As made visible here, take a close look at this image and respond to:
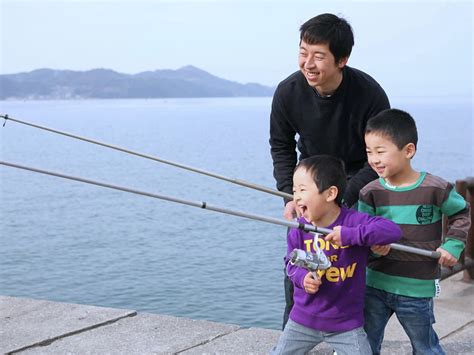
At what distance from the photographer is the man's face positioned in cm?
367

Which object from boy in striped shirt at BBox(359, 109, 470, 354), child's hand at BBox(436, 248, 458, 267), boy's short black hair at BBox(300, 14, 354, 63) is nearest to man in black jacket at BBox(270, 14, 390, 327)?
boy's short black hair at BBox(300, 14, 354, 63)

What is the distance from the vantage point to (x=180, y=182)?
27.2 m

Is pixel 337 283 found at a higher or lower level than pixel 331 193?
lower

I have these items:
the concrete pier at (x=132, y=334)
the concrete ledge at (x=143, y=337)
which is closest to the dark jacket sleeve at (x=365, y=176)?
the concrete pier at (x=132, y=334)

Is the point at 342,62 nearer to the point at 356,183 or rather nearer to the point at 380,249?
the point at 356,183

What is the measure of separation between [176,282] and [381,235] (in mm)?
9004

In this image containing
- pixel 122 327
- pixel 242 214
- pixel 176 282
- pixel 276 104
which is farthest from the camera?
pixel 176 282

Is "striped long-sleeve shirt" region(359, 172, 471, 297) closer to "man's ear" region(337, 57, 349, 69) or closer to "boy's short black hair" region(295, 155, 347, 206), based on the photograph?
"boy's short black hair" region(295, 155, 347, 206)

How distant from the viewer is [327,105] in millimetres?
3865

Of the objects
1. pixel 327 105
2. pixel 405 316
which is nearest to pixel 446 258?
pixel 405 316

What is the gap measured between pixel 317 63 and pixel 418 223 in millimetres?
850

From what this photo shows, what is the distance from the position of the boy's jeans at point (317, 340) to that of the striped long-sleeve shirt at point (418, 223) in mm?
264

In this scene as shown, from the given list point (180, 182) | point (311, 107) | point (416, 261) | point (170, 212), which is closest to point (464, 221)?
point (416, 261)

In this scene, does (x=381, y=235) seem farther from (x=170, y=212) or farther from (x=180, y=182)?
(x=180, y=182)
